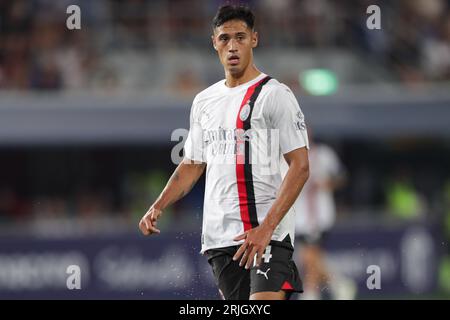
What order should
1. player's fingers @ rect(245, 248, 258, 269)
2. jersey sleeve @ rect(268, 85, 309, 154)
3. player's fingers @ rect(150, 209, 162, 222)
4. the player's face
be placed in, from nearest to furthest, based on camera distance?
player's fingers @ rect(245, 248, 258, 269) → jersey sleeve @ rect(268, 85, 309, 154) → the player's face → player's fingers @ rect(150, 209, 162, 222)

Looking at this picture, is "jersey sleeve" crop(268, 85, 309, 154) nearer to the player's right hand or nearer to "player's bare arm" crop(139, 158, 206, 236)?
"player's bare arm" crop(139, 158, 206, 236)

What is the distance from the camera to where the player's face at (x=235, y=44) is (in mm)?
6668

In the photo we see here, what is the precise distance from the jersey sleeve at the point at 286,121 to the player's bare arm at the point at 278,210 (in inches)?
1.9

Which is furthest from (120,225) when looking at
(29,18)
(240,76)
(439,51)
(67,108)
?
(240,76)

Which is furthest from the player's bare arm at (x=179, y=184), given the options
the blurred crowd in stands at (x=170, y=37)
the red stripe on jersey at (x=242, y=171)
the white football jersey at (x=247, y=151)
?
the blurred crowd in stands at (x=170, y=37)

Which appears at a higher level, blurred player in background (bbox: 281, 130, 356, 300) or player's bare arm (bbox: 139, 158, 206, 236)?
player's bare arm (bbox: 139, 158, 206, 236)

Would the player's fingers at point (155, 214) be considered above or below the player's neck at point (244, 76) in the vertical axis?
below

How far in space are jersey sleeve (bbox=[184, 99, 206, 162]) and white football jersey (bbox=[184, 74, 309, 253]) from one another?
13cm

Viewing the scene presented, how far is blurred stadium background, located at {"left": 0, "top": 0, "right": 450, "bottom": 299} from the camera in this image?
1850 cm

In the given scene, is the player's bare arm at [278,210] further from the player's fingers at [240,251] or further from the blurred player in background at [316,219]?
the blurred player in background at [316,219]

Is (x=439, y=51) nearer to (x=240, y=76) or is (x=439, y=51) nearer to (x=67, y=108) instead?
(x=67, y=108)

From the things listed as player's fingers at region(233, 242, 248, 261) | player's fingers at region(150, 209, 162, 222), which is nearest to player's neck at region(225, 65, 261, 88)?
player's fingers at region(150, 209, 162, 222)

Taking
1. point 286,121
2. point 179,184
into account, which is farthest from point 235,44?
point 179,184

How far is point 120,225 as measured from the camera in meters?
17.1
